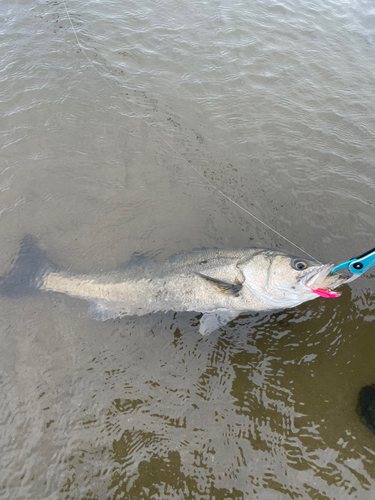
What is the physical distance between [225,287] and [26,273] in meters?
3.58

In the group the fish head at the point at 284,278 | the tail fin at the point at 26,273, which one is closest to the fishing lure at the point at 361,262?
the fish head at the point at 284,278

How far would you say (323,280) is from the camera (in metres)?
4.55

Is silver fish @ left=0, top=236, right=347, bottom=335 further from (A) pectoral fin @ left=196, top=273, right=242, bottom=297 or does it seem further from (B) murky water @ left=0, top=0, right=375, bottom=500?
(B) murky water @ left=0, top=0, right=375, bottom=500

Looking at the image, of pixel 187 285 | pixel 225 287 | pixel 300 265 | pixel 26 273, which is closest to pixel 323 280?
pixel 300 265

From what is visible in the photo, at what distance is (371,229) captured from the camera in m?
6.36

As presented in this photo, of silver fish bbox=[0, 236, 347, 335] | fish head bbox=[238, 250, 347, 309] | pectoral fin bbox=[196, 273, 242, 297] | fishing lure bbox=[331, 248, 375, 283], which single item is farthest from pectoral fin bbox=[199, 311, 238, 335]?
fishing lure bbox=[331, 248, 375, 283]

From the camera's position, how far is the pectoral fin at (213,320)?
5211 mm

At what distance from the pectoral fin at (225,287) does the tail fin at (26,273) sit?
293 centimetres

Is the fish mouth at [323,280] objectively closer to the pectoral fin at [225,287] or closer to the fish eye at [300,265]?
the fish eye at [300,265]

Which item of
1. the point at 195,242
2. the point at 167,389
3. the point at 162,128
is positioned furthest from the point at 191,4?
the point at 167,389

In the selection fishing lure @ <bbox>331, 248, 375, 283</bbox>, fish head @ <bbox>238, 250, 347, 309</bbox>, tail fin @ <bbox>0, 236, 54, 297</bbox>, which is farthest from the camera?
tail fin @ <bbox>0, 236, 54, 297</bbox>

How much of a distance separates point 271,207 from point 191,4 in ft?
32.6

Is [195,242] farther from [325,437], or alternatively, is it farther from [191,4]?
[191,4]

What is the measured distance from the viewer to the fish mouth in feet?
14.5
